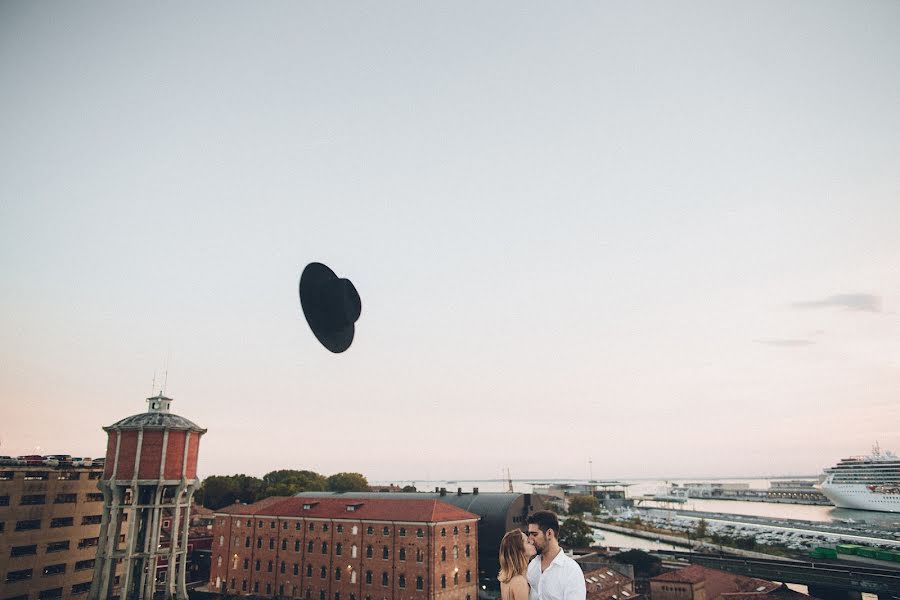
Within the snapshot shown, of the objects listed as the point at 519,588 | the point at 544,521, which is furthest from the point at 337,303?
the point at 519,588

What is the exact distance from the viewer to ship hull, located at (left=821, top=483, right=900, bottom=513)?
103562 millimetres

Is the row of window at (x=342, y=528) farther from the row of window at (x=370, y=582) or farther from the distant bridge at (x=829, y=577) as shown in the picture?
the distant bridge at (x=829, y=577)

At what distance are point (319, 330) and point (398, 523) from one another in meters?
38.8

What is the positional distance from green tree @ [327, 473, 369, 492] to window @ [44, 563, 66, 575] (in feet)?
204

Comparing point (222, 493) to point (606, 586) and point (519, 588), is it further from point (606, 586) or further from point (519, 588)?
point (519, 588)

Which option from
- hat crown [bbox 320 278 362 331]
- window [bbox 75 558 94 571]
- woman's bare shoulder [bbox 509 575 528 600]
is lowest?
window [bbox 75 558 94 571]

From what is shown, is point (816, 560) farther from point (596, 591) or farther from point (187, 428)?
point (187, 428)

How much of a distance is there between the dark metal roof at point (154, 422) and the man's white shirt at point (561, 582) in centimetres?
3531

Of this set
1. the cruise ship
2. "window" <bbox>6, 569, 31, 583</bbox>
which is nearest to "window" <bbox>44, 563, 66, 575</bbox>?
"window" <bbox>6, 569, 31, 583</bbox>

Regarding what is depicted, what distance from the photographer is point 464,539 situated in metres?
44.3

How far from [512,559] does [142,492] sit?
37.6 m

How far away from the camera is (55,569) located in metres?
39.2

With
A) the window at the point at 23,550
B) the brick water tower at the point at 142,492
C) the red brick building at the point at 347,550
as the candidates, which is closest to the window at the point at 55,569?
the window at the point at 23,550

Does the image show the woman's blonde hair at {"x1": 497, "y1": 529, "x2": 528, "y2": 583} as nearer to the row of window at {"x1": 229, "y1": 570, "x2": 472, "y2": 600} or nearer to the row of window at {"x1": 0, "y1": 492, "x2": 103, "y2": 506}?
the row of window at {"x1": 229, "y1": 570, "x2": 472, "y2": 600}
